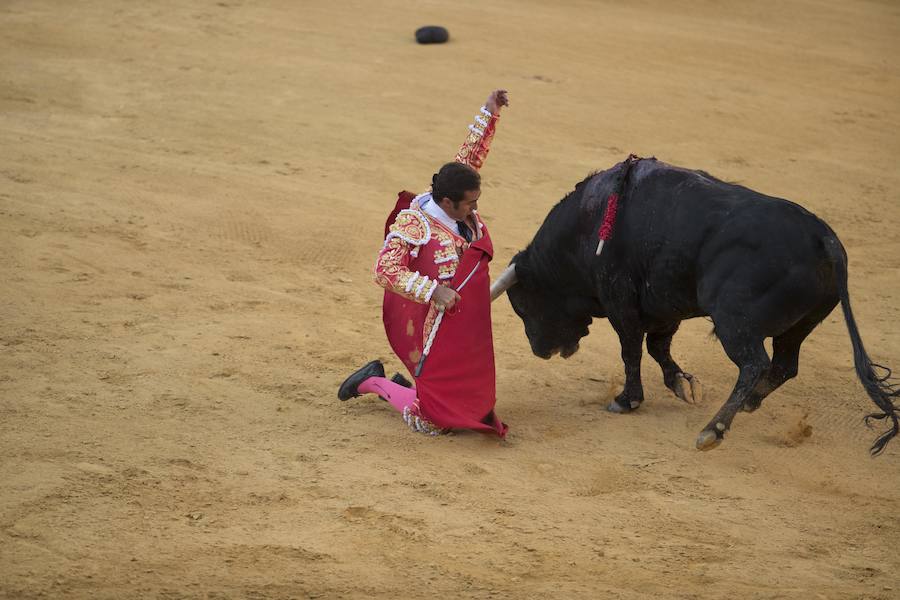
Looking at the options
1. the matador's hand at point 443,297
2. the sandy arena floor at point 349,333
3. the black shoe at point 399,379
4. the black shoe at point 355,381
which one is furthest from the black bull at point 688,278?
the matador's hand at point 443,297

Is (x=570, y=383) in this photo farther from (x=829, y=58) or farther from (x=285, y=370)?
(x=829, y=58)

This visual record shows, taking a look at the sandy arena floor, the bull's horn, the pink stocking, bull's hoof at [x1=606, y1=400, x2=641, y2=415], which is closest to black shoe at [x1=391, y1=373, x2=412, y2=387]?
the pink stocking

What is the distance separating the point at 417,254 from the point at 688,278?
1.28 metres

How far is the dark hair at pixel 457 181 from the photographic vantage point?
16.2ft

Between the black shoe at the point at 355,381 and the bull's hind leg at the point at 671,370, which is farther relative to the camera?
the bull's hind leg at the point at 671,370

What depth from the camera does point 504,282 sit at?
6199mm

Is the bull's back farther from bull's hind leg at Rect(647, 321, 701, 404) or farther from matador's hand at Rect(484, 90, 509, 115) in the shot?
matador's hand at Rect(484, 90, 509, 115)

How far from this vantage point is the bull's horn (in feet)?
20.2

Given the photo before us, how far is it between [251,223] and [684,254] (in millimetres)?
4064

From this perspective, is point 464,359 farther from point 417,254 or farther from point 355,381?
point 355,381

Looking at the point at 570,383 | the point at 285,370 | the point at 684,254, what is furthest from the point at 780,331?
the point at 285,370

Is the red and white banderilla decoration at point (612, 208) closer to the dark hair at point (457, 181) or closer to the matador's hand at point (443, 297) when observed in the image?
the dark hair at point (457, 181)

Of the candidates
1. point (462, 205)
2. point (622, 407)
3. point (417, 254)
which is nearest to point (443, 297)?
point (417, 254)

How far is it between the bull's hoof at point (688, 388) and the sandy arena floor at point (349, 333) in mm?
114
